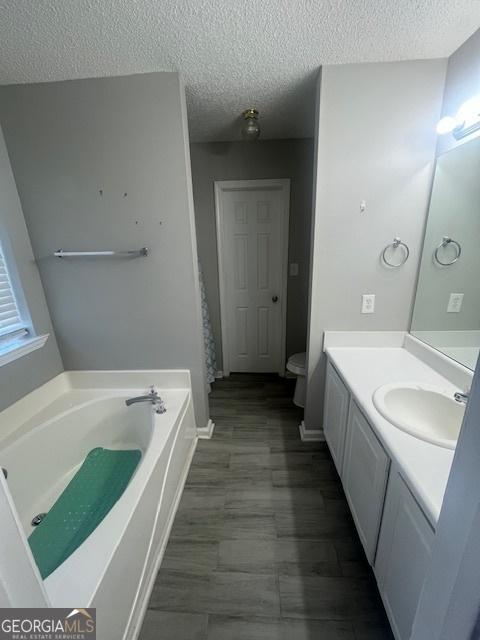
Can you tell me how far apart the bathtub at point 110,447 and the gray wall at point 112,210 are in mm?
228

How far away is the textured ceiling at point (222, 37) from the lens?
1088mm

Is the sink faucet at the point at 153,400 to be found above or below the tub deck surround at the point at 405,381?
below

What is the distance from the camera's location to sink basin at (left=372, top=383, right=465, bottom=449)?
3.92ft

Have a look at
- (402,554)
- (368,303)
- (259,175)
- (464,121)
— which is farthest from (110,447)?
(464,121)

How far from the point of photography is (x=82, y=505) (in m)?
1.45

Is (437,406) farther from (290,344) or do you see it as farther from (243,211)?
(243,211)

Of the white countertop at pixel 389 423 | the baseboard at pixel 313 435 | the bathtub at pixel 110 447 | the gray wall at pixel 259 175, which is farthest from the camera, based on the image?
the gray wall at pixel 259 175

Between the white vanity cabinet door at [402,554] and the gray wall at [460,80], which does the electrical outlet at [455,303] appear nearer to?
the gray wall at [460,80]

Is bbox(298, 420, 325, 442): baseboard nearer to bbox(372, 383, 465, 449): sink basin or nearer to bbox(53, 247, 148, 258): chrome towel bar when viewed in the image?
bbox(372, 383, 465, 449): sink basin

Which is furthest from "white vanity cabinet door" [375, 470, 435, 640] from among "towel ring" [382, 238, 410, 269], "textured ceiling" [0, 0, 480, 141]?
"textured ceiling" [0, 0, 480, 141]

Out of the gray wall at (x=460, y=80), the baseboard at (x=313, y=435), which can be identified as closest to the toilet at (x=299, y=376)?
the baseboard at (x=313, y=435)

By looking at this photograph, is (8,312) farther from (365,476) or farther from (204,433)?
(365,476)

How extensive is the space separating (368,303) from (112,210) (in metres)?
1.77

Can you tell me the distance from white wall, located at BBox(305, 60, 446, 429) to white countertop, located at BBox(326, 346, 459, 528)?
0.71ft
